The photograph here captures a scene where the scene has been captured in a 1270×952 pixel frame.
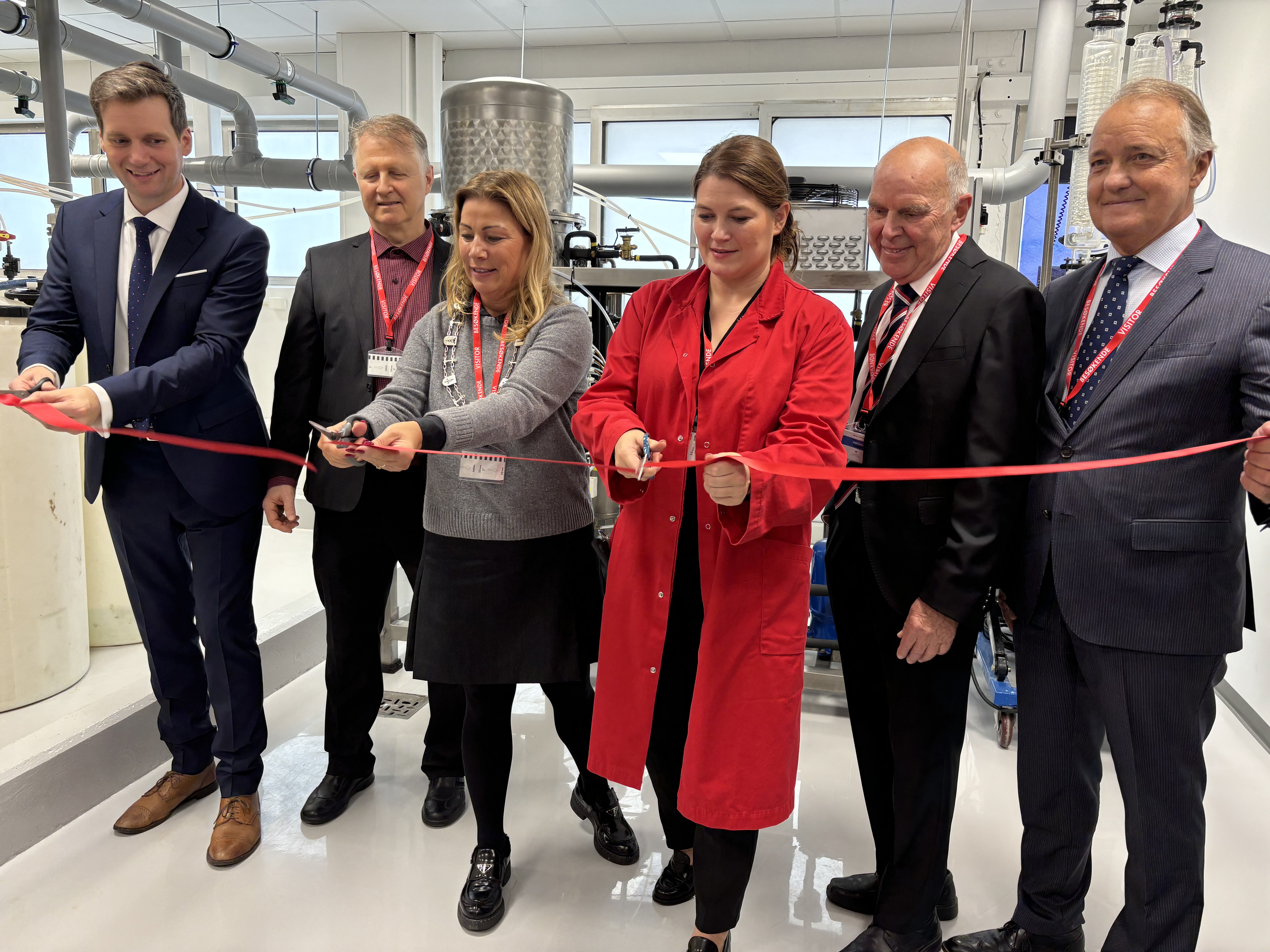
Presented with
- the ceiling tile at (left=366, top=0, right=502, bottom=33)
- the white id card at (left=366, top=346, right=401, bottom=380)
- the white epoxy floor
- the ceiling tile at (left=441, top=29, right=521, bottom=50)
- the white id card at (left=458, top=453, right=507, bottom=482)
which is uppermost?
the ceiling tile at (left=441, top=29, right=521, bottom=50)

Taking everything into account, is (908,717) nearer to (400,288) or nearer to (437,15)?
(400,288)

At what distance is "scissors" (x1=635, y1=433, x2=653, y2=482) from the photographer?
1443 mm

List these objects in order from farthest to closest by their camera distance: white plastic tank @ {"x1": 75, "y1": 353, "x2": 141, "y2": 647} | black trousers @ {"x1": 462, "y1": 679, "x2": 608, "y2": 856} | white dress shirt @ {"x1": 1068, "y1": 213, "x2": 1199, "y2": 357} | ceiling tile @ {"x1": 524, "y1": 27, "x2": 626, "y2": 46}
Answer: ceiling tile @ {"x1": 524, "y1": 27, "x2": 626, "y2": 46} → white plastic tank @ {"x1": 75, "y1": 353, "x2": 141, "y2": 647} → black trousers @ {"x1": 462, "y1": 679, "x2": 608, "y2": 856} → white dress shirt @ {"x1": 1068, "y1": 213, "x2": 1199, "y2": 357}

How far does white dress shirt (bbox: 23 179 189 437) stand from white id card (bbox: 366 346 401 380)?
20.3 inches

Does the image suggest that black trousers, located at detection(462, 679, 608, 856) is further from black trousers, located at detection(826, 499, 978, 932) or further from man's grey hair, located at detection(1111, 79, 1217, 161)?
man's grey hair, located at detection(1111, 79, 1217, 161)

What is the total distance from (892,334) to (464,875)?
1625 mm

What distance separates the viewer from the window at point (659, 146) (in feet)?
23.4

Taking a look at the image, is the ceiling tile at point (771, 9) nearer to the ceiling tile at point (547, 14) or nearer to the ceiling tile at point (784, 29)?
the ceiling tile at point (784, 29)

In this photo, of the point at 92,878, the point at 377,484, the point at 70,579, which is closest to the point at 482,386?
the point at 377,484

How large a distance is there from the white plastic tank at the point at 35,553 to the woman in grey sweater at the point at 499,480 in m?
1.74

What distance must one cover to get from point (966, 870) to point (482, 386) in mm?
1707

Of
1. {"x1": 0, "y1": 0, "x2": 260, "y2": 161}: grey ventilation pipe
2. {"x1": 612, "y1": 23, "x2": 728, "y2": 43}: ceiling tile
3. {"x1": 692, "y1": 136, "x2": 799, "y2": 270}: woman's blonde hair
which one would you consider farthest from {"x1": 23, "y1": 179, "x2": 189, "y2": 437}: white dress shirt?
{"x1": 612, "y1": 23, "x2": 728, "y2": 43}: ceiling tile

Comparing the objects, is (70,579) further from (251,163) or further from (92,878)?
(251,163)

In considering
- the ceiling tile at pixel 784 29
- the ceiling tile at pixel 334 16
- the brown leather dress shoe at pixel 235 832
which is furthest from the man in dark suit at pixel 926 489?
the ceiling tile at pixel 334 16
